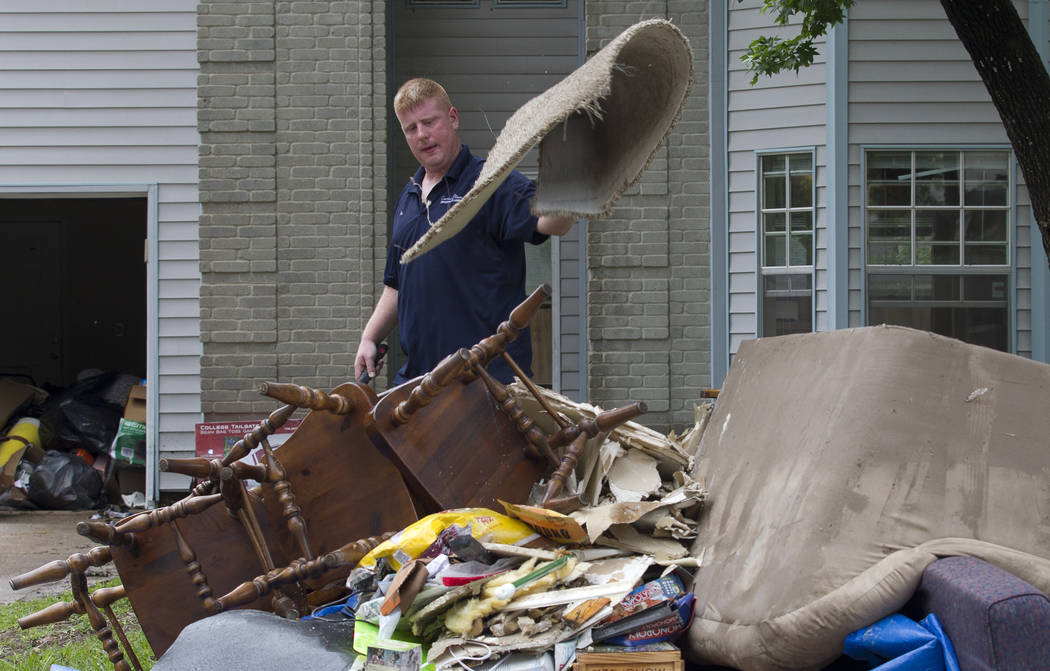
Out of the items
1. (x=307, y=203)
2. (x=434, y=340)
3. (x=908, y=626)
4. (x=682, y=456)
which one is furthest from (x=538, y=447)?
(x=307, y=203)

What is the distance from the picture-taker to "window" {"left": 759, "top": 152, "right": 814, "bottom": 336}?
255 inches

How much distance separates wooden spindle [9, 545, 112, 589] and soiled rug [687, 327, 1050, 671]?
4.61 feet

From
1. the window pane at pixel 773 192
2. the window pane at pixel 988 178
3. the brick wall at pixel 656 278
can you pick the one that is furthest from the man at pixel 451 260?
the window pane at pixel 988 178

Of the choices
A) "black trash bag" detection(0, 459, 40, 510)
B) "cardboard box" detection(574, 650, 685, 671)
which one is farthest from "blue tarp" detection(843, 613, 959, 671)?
"black trash bag" detection(0, 459, 40, 510)

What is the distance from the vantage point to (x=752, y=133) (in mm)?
6641

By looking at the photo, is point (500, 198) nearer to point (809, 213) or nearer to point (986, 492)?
point (986, 492)

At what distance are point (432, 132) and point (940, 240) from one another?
14.9 ft

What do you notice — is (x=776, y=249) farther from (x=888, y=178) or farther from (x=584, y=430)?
(x=584, y=430)

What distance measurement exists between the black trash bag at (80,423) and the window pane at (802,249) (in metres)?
5.73

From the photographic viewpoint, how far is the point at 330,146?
22.5ft

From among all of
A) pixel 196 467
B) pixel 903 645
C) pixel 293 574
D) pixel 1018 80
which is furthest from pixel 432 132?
pixel 1018 80

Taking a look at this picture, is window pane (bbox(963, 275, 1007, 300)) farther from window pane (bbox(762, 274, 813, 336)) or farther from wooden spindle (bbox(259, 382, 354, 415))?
wooden spindle (bbox(259, 382, 354, 415))

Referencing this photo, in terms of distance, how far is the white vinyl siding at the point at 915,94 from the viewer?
630cm

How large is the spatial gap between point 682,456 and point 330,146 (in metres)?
4.89
